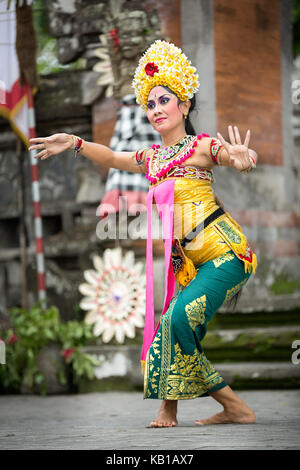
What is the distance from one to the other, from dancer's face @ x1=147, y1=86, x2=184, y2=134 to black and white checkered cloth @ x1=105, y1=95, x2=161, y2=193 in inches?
89.2

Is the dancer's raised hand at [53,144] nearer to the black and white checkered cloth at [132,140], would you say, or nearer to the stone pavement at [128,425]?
the stone pavement at [128,425]

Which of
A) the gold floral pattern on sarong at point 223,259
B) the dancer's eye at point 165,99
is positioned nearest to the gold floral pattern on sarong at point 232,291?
the gold floral pattern on sarong at point 223,259

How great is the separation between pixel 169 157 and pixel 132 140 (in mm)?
2476

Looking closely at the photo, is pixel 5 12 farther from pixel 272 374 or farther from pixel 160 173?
pixel 272 374

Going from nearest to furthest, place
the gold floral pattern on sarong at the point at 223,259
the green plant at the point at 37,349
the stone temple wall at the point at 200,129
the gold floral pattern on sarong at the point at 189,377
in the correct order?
the gold floral pattern on sarong at the point at 189,377
the gold floral pattern on sarong at the point at 223,259
the green plant at the point at 37,349
the stone temple wall at the point at 200,129

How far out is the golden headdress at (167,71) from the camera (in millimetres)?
3740

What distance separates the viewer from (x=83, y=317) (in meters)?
6.51

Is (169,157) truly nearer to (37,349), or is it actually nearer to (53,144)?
(53,144)

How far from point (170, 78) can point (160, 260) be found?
246 cm

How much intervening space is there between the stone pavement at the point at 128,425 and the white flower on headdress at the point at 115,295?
20.2 inches

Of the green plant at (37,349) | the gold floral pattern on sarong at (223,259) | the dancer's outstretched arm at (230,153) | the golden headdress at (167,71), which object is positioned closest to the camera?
the dancer's outstretched arm at (230,153)

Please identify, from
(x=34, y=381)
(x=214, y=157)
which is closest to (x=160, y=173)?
(x=214, y=157)

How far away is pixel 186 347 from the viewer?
3.52 meters

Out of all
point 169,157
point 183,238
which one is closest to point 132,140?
point 169,157
